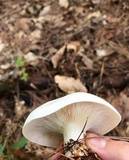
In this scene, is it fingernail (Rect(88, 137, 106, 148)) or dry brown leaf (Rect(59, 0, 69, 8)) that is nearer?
fingernail (Rect(88, 137, 106, 148))

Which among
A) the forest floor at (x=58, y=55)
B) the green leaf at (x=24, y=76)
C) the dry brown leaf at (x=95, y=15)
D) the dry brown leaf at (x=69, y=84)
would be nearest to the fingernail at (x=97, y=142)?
the forest floor at (x=58, y=55)

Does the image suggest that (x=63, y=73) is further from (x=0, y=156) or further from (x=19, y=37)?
(x=0, y=156)

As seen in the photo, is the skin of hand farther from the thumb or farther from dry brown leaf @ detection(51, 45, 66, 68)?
dry brown leaf @ detection(51, 45, 66, 68)

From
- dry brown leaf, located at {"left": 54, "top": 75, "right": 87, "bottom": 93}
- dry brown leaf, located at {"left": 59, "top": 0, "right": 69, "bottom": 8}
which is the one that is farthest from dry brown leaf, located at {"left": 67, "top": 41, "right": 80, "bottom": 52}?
dry brown leaf, located at {"left": 59, "top": 0, "right": 69, "bottom": 8}

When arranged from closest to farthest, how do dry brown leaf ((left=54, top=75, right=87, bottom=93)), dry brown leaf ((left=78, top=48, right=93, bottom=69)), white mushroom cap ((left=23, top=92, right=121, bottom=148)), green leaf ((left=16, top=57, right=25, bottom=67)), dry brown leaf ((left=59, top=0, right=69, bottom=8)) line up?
white mushroom cap ((left=23, top=92, right=121, bottom=148))
dry brown leaf ((left=54, top=75, right=87, bottom=93))
dry brown leaf ((left=78, top=48, right=93, bottom=69))
green leaf ((left=16, top=57, right=25, bottom=67))
dry brown leaf ((left=59, top=0, right=69, bottom=8))

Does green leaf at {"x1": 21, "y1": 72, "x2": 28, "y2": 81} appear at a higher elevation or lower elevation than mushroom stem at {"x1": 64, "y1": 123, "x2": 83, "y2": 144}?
lower

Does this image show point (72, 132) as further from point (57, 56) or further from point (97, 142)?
point (57, 56)

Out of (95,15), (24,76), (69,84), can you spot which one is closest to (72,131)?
(69,84)


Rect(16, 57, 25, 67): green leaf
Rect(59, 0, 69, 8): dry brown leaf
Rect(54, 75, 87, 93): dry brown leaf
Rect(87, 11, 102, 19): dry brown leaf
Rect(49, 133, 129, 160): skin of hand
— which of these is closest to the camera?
Rect(49, 133, 129, 160): skin of hand
